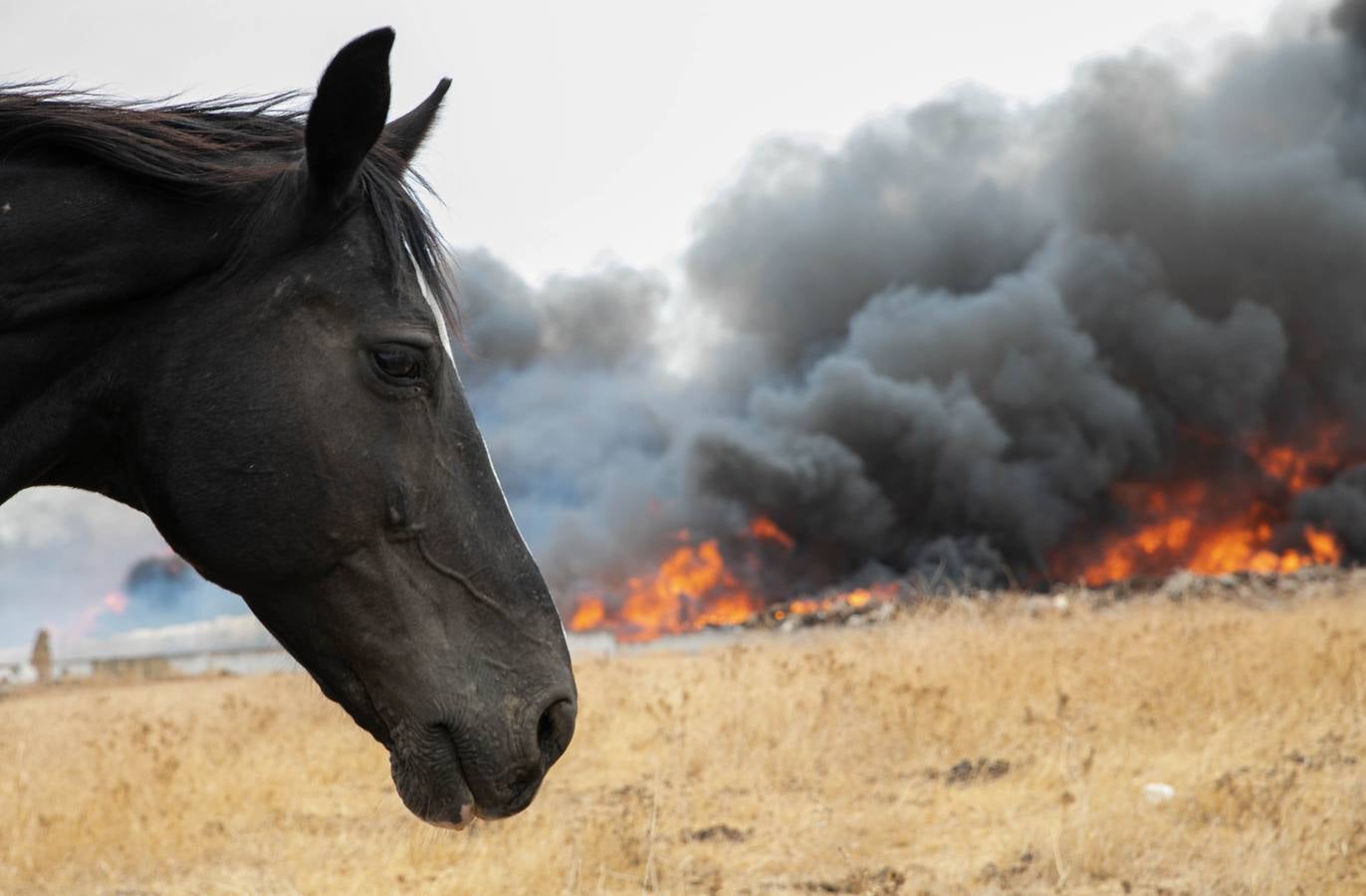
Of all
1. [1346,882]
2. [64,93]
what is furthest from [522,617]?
[1346,882]

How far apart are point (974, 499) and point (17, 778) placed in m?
37.6

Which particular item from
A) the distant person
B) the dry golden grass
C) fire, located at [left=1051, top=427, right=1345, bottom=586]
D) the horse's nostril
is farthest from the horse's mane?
fire, located at [left=1051, top=427, right=1345, bottom=586]

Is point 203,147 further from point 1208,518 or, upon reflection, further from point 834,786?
point 1208,518

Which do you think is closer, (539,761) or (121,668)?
(539,761)

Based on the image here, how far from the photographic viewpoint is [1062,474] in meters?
42.5

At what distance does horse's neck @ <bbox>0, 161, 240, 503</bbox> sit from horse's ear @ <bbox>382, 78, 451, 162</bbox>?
60 centimetres

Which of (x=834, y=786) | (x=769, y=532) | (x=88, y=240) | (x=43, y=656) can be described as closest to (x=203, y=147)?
(x=88, y=240)

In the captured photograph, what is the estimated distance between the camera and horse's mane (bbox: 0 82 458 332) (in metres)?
2.20

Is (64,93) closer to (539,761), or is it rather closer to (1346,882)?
(539,761)

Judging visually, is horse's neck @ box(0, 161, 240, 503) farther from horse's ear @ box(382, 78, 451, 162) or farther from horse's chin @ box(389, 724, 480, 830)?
horse's chin @ box(389, 724, 480, 830)

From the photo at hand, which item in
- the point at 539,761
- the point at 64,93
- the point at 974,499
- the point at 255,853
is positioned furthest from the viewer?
the point at 974,499

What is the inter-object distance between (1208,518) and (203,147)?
4860 centimetres

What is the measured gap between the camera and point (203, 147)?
90.4 inches

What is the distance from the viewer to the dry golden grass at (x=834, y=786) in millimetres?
4895
